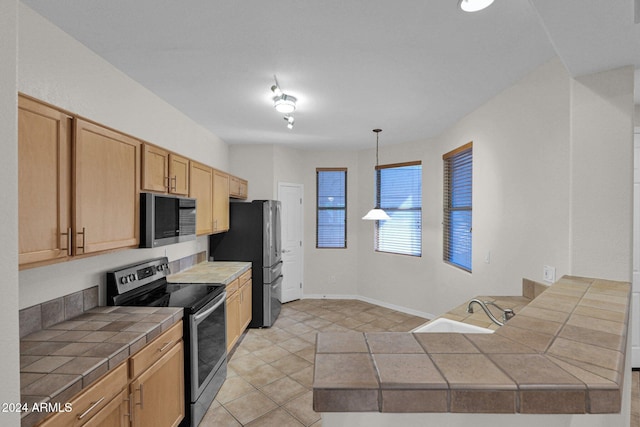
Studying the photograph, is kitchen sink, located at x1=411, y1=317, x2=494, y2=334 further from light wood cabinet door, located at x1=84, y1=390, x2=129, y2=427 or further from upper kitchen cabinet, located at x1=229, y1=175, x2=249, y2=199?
upper kitchen cabinet, located at x1=229, y1=175, x2=249, y2=199

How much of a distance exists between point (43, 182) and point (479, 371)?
1.81 meters

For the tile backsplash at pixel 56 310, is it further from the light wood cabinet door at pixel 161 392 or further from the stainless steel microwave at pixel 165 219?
the light wood cabinet door at pixel 161 392

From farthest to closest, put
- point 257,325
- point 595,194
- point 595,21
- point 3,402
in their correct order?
1. point 257,325
2. point 595,194
3. point 595,21
4. point 3,402

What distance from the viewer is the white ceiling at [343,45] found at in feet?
5.35

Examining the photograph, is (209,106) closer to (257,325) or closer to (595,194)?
(257,325)

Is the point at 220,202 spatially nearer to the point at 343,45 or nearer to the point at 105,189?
the point at 105,189

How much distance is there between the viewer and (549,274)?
2230 mm

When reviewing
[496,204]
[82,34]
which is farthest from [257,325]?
[82,34]

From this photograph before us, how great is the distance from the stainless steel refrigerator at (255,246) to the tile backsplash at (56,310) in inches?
80.1

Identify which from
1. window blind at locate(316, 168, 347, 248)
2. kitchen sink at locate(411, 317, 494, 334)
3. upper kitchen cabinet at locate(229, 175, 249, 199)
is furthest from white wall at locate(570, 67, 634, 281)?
window blind at locate(316, 168, 347, 248)

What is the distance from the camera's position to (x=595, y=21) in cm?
138

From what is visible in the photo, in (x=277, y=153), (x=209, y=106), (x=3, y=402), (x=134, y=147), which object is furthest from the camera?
(x=277, y=153)

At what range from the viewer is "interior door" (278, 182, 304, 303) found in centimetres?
526

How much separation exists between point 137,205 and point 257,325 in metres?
2.59
